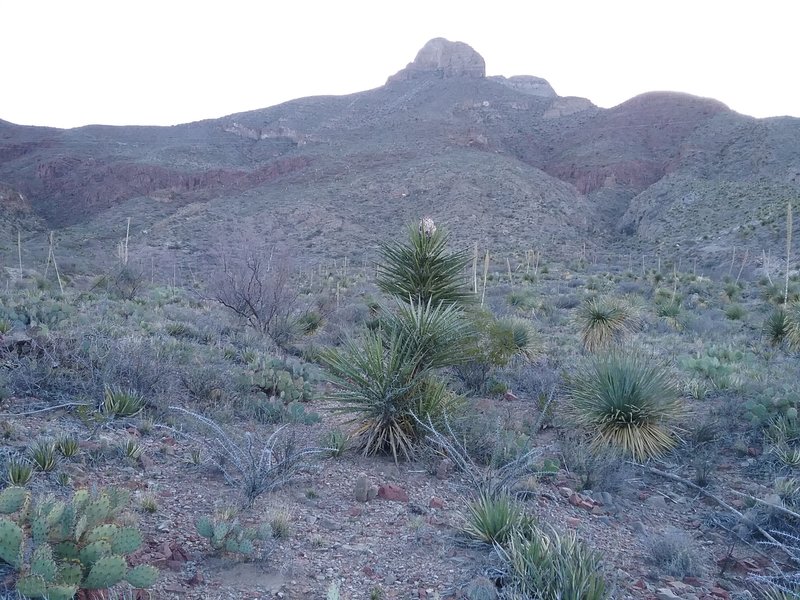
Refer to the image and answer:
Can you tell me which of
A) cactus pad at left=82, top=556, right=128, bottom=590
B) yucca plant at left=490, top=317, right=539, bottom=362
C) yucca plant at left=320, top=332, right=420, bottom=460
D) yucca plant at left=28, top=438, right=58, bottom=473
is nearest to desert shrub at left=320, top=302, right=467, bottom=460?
yucca plant at left=320, top=332, right=420, bottom=460

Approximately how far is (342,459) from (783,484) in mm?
4984

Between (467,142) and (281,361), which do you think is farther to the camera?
(467,142)

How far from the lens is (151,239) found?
49406 mm

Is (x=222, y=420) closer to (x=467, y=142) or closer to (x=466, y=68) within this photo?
(x=467, y=142)

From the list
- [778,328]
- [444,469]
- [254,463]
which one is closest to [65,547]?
[254,463]

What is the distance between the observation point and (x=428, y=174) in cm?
5600

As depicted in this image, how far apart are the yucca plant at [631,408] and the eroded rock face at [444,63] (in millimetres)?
94143

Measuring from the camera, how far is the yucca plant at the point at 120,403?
756 centimetres

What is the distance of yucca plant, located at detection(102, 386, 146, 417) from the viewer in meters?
7.56

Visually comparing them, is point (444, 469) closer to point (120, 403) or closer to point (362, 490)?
point (362, 490)

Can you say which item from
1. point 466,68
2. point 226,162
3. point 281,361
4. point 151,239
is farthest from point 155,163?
point 281,361

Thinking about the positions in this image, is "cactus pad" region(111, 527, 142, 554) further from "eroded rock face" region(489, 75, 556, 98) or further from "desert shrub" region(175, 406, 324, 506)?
"eroded rock face" region(489, 75, 556, 98)

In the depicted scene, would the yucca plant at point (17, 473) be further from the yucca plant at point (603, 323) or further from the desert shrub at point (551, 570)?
the yucca plant at point (603, 323)

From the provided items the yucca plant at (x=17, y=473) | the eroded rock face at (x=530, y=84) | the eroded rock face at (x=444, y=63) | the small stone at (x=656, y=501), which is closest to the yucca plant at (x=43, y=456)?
the yucca plant at (x=17, y=473)
